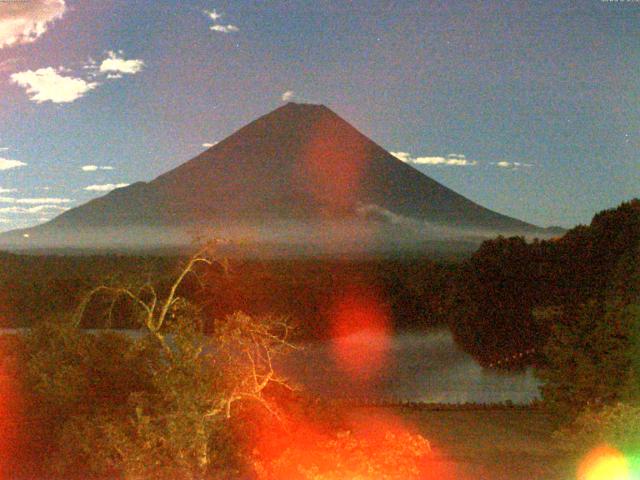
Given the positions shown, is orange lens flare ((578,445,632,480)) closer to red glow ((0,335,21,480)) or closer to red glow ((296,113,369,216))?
red glow ((0,335,21,480))

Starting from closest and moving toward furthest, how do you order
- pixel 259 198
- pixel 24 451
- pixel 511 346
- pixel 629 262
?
pixel 24 451 → pixel 629 262 → pixel 511 346 → pixel 259 198

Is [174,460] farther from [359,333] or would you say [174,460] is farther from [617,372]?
[359,333]

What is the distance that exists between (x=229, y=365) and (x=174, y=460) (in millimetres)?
936

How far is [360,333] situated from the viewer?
2128 cm

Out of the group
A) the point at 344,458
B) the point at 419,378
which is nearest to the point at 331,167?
the point at 419,378

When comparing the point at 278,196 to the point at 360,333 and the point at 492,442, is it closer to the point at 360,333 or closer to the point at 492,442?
the point at 360,333

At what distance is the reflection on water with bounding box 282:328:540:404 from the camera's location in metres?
11.2

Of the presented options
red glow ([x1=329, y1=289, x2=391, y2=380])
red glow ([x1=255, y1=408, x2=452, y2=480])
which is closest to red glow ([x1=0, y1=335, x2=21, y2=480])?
red glow ([x1=255, y1=408, x2=452, y2=480])

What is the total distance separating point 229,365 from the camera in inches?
238

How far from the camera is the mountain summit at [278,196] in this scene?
57.1 m

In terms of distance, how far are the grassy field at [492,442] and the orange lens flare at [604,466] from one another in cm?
11

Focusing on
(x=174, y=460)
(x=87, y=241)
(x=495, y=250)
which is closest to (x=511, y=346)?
(x=495, y=250)

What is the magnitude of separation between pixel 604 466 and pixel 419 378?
756cm

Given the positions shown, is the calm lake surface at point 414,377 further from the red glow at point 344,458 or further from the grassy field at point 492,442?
the red glow at point 344,458
